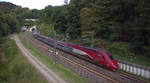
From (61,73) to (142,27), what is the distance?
12219mm

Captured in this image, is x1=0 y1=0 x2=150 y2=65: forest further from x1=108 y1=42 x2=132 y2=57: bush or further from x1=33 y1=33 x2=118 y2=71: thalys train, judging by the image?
x1=33 y1=33 x2=118 y2=71: thalys train

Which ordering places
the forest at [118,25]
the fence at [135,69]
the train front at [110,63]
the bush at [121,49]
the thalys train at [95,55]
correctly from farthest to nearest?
the bush at [121,49]
the forest at [118,25]
the thalys train at [95,55]
the train front at [110,63]
the fence at [135,69]

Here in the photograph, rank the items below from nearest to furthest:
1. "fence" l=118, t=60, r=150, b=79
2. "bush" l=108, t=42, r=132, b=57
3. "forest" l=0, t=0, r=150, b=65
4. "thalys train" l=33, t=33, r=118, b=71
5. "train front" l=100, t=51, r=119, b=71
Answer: "fence" l=118, t=60, r=150, b=79
"train front" l=100, t=51, r=119, b=71
"thalys train" l=33, t=33, r=118, b=71
"forest" l=0, t=0, r=150, b=65
"bush" l=108, t=42, r=132, b=57

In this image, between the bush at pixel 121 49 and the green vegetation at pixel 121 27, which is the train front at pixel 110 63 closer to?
the green vegetation at pixel 121 27

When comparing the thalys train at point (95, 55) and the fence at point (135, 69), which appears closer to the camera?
the fence at point (135, 69)

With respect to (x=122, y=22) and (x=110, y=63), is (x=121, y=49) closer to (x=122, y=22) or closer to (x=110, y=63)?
(x=110, y=63)

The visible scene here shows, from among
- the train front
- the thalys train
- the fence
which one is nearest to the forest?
the thalys train

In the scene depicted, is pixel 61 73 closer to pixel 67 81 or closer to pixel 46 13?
pixel 67 81

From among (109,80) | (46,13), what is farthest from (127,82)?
(46,13)

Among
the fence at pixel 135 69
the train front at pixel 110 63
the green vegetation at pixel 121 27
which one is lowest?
the fence at pixel 135 69

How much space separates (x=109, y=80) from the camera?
1248 cm

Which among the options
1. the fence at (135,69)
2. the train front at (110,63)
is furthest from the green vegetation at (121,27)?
the train front at (110,63)

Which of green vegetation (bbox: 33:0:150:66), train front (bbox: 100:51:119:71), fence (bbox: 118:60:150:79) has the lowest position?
fence (bbox: 118:60:150:79)

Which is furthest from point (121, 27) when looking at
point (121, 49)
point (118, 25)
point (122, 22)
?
point (121, 49)
